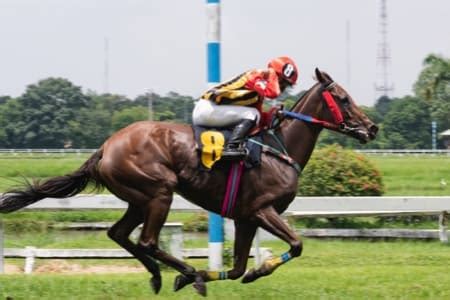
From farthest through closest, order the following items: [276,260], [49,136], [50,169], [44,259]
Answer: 1. [49,136]
2. [50,169]
3. [44,259]
4. [276,260]

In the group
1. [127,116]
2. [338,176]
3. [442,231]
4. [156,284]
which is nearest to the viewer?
[156,284]

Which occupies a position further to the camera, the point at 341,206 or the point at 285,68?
the point at 341,206

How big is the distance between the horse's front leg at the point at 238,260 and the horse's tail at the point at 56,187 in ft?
3.88

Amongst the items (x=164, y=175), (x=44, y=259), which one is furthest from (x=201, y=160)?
(x=44, y=259)

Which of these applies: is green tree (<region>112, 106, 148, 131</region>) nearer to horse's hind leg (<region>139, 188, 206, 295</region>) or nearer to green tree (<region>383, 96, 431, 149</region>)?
green tree (<region>383, 96, 431, 149</region>)

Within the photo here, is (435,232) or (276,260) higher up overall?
(276,260)

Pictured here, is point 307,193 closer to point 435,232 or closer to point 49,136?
point 435,232

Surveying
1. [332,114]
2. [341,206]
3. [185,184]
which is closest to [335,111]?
[332,114]

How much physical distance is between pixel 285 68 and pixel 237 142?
0.82 metres

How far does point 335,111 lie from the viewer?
7.23 m

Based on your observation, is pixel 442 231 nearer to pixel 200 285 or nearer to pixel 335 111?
pixel 335 111

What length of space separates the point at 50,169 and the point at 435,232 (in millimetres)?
21718

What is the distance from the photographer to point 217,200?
22.7ft

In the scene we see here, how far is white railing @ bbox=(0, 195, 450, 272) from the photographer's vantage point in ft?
32.1
